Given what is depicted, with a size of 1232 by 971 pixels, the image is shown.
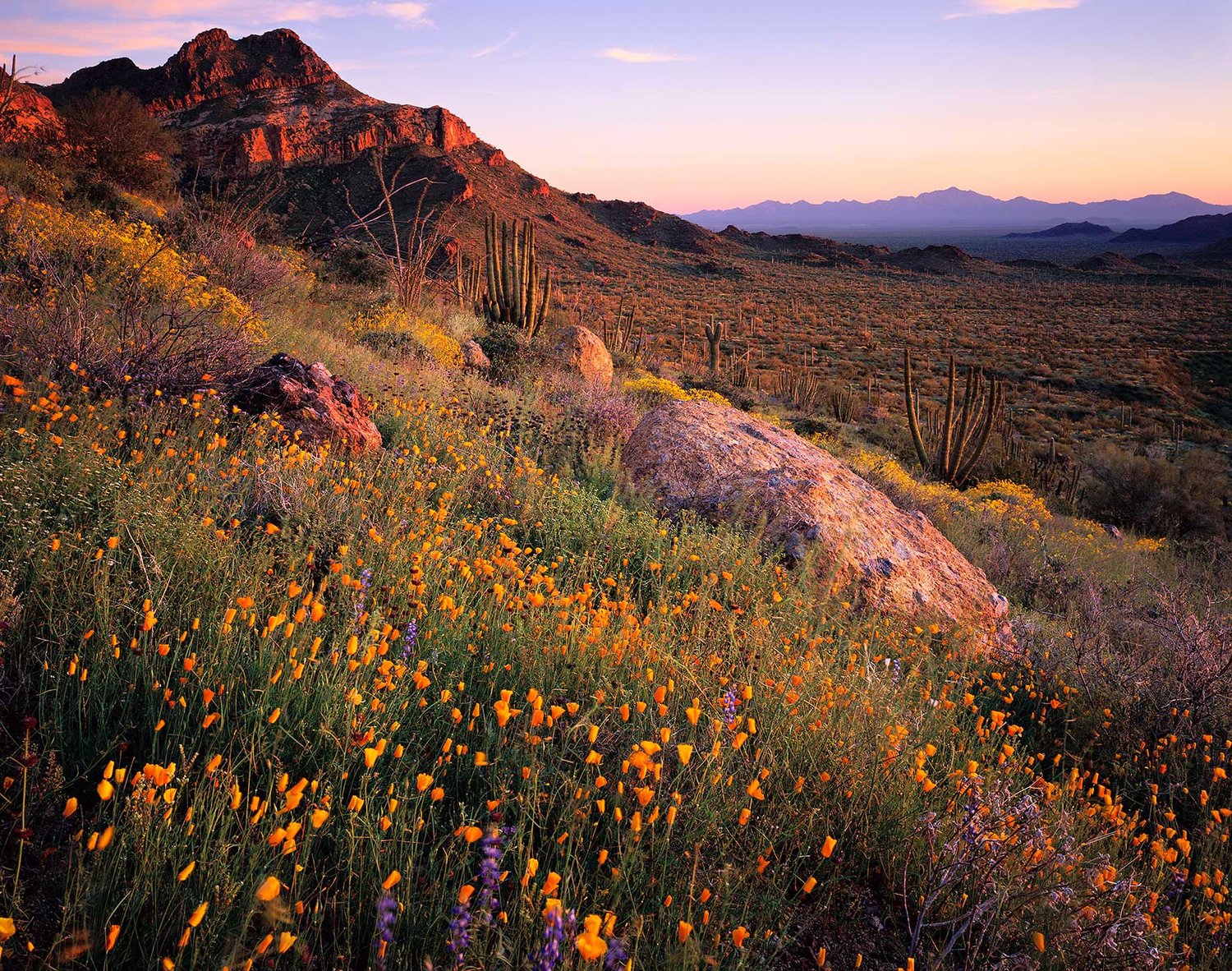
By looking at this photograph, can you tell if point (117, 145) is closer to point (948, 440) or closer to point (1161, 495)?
point (948, 440)

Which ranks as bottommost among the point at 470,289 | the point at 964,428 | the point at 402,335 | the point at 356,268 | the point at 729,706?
the point at 964,428

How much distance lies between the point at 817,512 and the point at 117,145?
20895 mm

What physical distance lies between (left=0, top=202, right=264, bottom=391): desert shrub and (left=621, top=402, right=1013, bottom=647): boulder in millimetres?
3719

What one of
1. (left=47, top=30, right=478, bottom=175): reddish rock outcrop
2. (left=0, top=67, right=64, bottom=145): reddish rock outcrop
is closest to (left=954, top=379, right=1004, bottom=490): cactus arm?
(left=0, top=67, right=64, bottom=145): reddish rock outcrop

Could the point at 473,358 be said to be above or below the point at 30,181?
below

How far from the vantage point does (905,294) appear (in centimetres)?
7056

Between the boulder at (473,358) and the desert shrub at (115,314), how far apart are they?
3.46 meters

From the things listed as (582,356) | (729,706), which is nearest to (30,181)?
(582,356)

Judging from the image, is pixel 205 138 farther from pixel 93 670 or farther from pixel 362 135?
pixel 93 670

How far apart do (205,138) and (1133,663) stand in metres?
69.0

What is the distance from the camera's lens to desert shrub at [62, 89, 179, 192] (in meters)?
17.3

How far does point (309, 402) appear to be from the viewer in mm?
4973

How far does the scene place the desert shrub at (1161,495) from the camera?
15.8 m

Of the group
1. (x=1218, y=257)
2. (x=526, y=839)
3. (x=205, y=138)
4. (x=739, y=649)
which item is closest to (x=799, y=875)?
(x=526, y=839)
